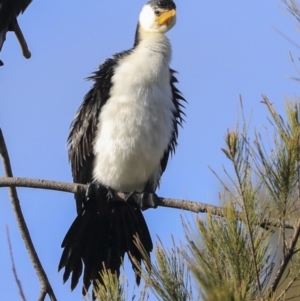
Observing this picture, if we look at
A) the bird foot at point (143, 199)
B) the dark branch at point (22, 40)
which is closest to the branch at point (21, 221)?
the dark branch at point (22, 40)

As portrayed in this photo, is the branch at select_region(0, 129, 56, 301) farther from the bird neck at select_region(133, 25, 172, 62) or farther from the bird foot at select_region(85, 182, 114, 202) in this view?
the bird neck at select_region(133, 25, 172, 62)

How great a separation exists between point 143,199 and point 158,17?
3.58 feet

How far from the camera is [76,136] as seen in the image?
4.28 metres

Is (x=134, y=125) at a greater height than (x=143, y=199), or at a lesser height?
greater

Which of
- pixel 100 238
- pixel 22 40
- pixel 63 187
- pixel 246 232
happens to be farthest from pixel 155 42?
pixel 246 232

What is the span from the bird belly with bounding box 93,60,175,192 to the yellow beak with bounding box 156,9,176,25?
15.6 inches

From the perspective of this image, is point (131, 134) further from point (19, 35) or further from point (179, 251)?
point (179, 251)

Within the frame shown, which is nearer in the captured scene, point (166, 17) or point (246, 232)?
point (246, 232)

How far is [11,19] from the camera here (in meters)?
3.69

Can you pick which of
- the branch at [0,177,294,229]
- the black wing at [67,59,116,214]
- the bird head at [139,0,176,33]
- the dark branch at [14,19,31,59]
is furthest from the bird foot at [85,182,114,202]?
the bird head at [139,0,176,33]

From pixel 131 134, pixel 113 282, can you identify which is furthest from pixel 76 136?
pixel 113 282

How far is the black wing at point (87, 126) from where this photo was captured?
419cm

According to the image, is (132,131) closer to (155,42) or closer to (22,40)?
(155,42)

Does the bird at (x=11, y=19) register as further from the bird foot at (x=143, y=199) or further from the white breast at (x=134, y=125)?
the bird foot at (x=143, y=199)
